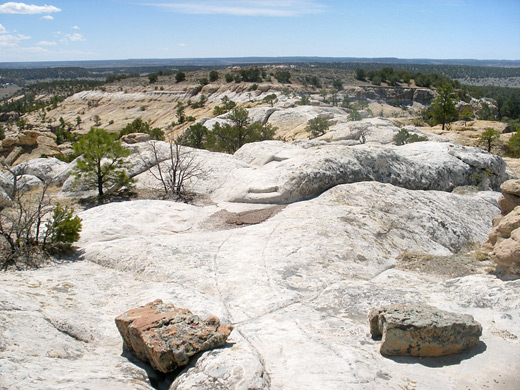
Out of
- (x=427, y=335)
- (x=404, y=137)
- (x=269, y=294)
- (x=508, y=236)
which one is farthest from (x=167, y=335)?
(x=404, y=137)

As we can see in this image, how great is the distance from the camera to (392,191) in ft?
41.0

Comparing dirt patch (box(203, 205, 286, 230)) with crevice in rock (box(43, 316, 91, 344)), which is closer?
crevice in rock (box(43, 316, 91, 344))

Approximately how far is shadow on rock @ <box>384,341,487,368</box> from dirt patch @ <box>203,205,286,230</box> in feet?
20.8

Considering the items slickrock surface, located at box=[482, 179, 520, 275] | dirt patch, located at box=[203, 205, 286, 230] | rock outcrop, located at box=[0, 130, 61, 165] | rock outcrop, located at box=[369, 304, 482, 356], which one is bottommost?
rock outcrop, located at box=[0, 130, 61, 165]

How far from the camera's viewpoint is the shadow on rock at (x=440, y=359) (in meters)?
5.23

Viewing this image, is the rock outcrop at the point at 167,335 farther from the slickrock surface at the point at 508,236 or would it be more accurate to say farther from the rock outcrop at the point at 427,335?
the slickrock surface at the point at 508,236

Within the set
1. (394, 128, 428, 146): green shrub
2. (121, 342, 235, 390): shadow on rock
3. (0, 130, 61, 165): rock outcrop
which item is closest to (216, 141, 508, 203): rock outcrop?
(394, 128, 428, 146): green shrub

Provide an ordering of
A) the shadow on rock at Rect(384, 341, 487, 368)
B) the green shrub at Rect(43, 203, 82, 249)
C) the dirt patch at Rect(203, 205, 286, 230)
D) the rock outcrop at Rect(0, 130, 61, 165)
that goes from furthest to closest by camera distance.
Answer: the rock outcrop at Rect(0, 130, 61, 165)
the dirt patch at Rect(203, 205, 286, 230)
the green shrub at Rect(43, 203, 82, 249)
the shadow on rock at Rect(384, 341, 487, 368)

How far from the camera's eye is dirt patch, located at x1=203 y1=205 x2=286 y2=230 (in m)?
11.3

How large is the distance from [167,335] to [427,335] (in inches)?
128

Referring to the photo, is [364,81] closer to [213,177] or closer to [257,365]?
[213,177]

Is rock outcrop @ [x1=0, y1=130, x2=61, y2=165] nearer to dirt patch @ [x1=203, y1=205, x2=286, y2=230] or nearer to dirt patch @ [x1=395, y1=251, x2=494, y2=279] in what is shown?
dirt patch @ [x1=203, y1=205, x2=286, y2=230]

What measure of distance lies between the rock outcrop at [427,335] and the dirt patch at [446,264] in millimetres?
3012

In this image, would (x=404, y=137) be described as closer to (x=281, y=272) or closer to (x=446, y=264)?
(x=446, y=264)
